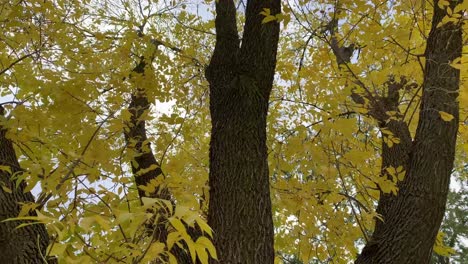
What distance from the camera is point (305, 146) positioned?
9.16 ft

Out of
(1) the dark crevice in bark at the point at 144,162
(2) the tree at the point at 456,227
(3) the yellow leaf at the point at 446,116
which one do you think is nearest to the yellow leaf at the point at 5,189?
(1) the dark crevice in bark at the point at 144,162

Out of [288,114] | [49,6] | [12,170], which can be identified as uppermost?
[288,114]

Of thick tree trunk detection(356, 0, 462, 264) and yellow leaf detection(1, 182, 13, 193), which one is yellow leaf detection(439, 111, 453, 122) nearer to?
thick tree trunk detection(356, 0, 462, 264)

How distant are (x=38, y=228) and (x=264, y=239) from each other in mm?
1157

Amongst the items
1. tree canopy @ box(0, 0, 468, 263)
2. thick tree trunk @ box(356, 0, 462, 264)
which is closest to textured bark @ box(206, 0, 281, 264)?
tree canopy @ box(0, 0, 468, 263)

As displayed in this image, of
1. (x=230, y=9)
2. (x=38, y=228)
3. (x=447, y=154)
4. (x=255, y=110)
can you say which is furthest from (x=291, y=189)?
(x=38, y=228)

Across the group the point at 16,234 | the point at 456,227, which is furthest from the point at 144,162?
the point at 456,227

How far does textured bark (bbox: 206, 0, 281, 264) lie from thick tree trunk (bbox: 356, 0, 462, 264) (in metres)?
0.76

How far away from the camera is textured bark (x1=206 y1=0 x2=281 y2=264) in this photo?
218 centimetres

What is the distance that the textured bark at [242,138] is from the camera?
2.18 meters

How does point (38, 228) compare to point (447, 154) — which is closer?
point (38, 228)

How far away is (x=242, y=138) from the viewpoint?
2.45 metres

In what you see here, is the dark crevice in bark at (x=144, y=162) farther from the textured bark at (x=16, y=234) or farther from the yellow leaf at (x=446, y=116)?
the yellow leaf at (x=446, y=116)

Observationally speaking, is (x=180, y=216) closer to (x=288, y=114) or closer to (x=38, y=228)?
(x=38, y=228)
